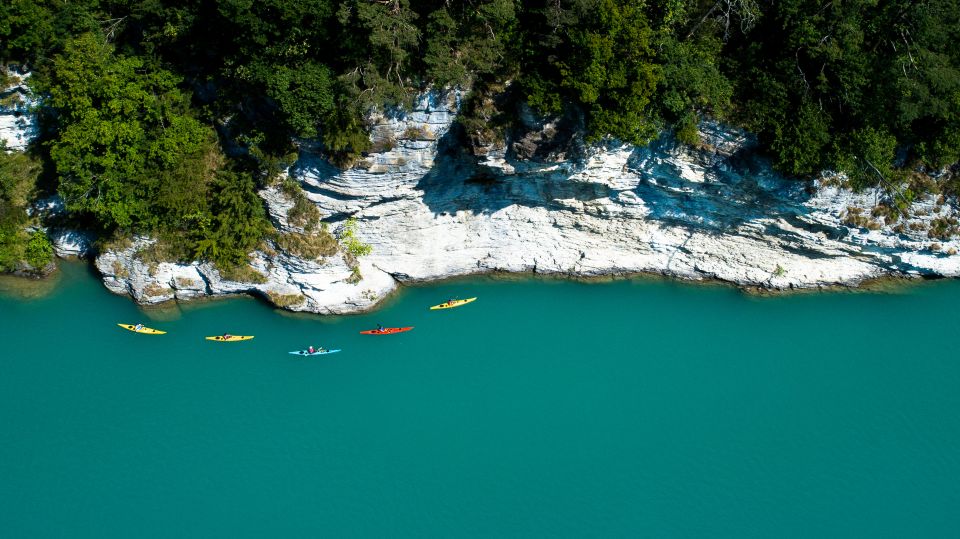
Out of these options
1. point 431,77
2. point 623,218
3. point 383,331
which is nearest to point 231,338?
point 383,331

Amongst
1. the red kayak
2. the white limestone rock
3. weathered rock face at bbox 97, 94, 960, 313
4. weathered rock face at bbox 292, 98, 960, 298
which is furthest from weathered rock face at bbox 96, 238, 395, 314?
the white limestone rock

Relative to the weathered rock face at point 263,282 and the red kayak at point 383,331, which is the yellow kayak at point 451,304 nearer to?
the red kayak at point 383,331

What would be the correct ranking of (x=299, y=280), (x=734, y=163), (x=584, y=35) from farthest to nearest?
1. (x=299, y=280)
2. (x=734, y=163)
3. (x=584, y=35)

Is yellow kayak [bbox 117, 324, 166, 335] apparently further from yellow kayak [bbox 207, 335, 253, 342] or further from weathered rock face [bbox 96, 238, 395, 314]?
yellow kayak [bbox 207, 335, 253, 342]

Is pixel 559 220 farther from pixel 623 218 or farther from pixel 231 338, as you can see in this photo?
pixel 231 338

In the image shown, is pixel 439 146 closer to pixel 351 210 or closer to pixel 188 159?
pixel 351 210

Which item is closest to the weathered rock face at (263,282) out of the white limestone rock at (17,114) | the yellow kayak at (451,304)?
the yellow kayak at (451,304)

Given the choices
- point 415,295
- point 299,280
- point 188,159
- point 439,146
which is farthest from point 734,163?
point 188,159
